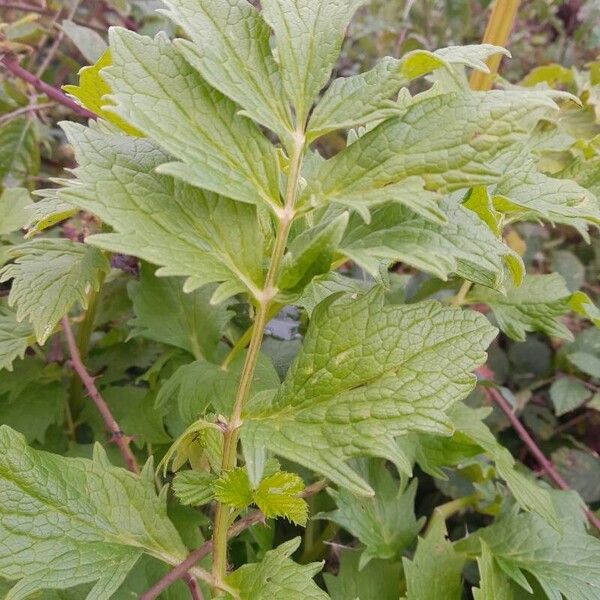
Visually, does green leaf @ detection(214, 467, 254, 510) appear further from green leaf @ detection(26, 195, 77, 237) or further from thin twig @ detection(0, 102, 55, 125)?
thin twig @ detection(0, 102, 55, 125)

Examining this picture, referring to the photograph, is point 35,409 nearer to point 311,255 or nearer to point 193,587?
point 193,587

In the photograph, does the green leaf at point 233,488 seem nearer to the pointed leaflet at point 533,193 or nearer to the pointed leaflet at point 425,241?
the pointed leaflet at point 425,241

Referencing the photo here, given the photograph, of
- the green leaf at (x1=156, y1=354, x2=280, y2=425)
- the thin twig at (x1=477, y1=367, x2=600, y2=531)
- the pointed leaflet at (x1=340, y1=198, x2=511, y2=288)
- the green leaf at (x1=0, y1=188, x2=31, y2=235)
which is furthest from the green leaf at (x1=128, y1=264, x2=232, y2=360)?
the thin twig at (x1=477, y1=367, x2=600, y2=531)

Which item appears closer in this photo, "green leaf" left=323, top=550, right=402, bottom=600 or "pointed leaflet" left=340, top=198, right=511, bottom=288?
"pointed leaflet" left=340, top=198, right=511, bottom=288

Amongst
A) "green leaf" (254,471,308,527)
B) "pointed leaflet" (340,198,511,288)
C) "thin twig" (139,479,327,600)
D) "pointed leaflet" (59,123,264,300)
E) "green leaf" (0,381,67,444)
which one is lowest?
"green leaf" (0,381,67,444)

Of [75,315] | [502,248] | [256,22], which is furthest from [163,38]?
[75,315]

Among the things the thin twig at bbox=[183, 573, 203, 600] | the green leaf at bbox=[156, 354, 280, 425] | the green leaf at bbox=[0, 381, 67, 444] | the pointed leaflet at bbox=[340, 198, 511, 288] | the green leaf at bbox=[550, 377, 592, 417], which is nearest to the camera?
the pointed leaflet at bbox=[340, 198, 511, 288]

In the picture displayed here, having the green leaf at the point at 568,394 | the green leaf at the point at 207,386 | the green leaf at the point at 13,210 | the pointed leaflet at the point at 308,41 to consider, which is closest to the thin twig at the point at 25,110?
the green leaf at the point at 13,210

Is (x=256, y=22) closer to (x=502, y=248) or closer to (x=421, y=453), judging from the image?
(x=502, y=248)
